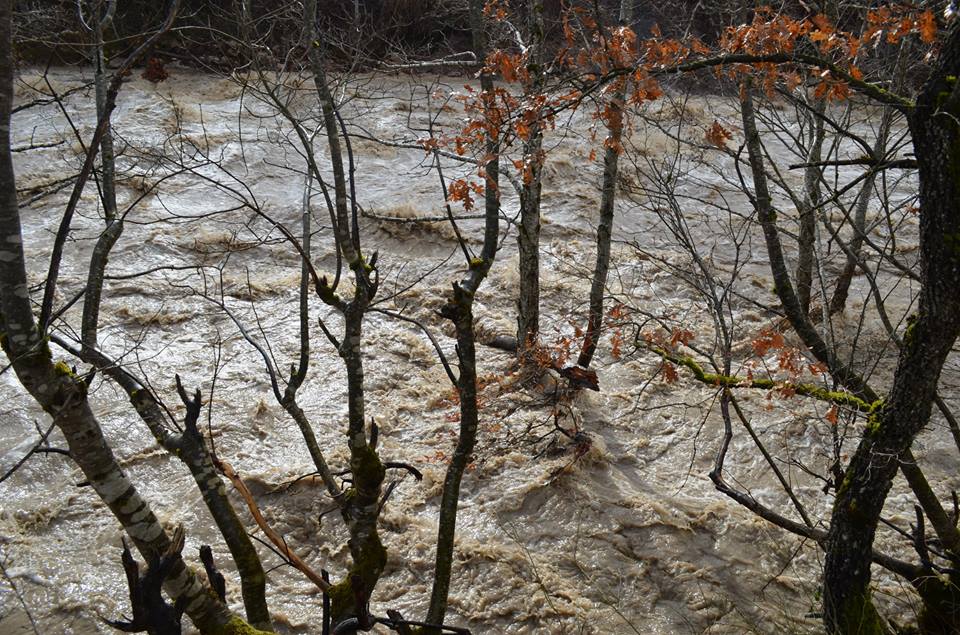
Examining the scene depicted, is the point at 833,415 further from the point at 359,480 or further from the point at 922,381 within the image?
the point at 359,480

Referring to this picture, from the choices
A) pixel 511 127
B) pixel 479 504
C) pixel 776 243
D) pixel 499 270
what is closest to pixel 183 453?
pixel 511 127

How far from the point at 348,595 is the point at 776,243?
4.90 meters

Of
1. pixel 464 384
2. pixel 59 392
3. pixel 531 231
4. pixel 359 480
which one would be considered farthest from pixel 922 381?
pixel 531 231

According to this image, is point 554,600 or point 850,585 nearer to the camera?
point 850,585

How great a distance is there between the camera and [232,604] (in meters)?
5.61

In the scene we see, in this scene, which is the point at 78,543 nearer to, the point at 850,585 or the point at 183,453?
the point at 183,453

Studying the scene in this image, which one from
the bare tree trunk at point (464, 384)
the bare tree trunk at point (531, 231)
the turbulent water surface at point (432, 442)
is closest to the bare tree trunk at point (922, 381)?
the turbulent water surface at point (432, 442)

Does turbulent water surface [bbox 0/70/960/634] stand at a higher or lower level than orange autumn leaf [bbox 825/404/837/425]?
lower

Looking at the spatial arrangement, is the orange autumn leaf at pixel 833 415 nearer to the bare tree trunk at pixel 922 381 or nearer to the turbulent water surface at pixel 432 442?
the bare tree trunk at pixel 922 381

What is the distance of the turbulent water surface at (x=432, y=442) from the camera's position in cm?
570

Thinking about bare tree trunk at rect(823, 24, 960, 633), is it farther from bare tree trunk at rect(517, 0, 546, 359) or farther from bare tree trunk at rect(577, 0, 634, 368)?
bare tree trunk at rect(577, 0, 634, 368)

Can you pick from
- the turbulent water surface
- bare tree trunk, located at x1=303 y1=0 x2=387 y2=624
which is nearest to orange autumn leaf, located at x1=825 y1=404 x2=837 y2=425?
the turbulent water surface

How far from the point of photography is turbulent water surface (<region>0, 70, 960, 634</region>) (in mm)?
5703

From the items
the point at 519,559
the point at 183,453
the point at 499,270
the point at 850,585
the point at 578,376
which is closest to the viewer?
the point at 183,453
